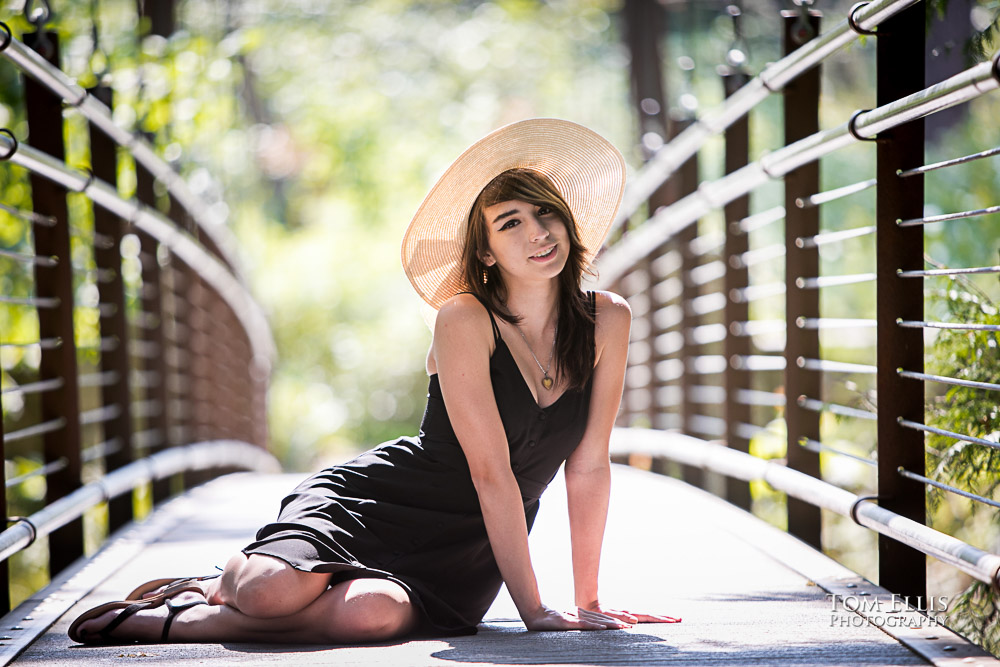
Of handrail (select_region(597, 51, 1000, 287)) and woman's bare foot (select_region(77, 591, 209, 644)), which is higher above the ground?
handrail (select_region(597, 51, 1000, 287))

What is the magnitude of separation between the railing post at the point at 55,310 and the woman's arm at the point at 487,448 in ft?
4.19

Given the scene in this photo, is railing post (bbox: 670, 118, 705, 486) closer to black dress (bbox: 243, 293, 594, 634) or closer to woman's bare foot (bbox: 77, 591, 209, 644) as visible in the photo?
black dress (bbox: 243, 293, 594, 634)

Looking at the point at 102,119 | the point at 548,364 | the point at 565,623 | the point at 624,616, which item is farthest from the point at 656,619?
the point at 102,119

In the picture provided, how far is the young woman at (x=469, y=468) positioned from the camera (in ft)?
7.00

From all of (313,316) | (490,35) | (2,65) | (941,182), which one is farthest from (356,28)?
(2,65)

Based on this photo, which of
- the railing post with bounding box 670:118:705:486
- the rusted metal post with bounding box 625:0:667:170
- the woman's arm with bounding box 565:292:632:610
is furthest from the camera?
the rusted metal post with bounding box 625:0:667:170

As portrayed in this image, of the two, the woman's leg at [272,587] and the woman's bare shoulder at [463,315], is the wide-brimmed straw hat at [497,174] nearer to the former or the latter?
the woman's bare shoulder at [463,315]

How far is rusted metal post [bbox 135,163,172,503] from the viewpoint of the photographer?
14.4ft

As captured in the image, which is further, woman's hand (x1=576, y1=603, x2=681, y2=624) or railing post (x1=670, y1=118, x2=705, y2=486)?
railing post (x1=670, y1=118, x2=705, y2=486)

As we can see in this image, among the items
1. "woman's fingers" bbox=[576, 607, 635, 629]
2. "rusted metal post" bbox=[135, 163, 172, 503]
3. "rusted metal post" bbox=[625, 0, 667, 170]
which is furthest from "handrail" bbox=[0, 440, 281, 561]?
"rusted metal post" bbox=[625, 0, 667, 170]

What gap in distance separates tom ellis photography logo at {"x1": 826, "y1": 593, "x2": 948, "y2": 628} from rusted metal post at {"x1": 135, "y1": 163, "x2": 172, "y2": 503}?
2.89 metres

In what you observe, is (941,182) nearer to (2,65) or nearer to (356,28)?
(2,65)

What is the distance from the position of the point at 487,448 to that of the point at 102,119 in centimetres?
187

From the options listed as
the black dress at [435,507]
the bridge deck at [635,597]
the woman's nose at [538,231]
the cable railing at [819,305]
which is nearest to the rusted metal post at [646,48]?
the cable railing at [819,305]
